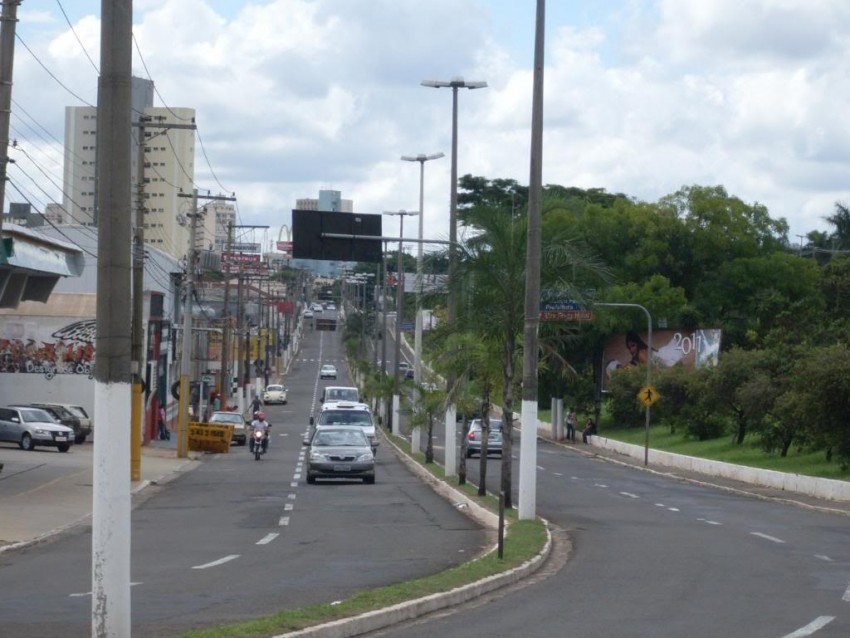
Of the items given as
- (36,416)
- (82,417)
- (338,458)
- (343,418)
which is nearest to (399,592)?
(338,458)

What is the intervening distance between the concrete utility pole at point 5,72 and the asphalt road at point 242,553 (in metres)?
6.52

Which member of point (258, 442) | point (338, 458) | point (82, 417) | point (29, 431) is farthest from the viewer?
point (82, 417)

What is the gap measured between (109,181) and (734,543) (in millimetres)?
13914

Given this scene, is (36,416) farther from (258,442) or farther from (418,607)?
(418,607)

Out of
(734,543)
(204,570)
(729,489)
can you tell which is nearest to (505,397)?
(734,543)

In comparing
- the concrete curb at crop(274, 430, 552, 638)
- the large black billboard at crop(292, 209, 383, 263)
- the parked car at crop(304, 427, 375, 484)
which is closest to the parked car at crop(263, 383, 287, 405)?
the parked car at crop(304, 427, 375, 484)

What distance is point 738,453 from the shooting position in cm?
4616

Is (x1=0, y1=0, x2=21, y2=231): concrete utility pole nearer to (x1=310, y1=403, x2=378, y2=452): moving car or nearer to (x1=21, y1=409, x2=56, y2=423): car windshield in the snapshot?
(x1=310, y1=403, x2=378, y2=452): moving car

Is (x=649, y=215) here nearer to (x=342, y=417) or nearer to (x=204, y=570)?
(x=342, y=417)

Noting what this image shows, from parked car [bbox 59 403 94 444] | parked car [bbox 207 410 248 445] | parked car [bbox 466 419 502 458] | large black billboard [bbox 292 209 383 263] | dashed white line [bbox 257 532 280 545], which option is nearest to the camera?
dashed white line [bbox 257 532 280 545]

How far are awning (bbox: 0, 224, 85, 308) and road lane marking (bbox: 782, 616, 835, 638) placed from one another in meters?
17.6

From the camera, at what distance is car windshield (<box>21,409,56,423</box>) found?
4618 centimetres

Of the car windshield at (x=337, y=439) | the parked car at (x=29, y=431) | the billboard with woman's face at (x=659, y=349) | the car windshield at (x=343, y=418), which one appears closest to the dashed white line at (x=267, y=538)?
the car windshield at (x=337, y=439)

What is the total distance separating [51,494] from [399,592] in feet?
60.1
